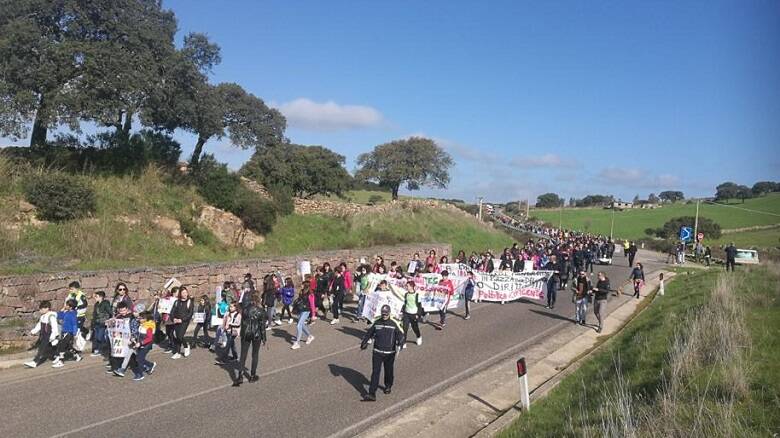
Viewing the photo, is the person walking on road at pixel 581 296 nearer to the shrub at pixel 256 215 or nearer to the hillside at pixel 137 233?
the hillside at pixel 137 233

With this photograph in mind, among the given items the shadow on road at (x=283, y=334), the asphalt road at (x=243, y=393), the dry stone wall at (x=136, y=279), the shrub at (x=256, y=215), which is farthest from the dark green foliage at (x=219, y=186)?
the asphalt road at (x=243, y=393)

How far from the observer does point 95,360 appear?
40.0 ft

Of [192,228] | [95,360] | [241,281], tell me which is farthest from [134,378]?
[192,228]

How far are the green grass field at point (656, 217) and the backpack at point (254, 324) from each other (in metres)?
75.6

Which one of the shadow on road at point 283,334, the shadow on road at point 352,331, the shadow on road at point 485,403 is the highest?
the shadow on road at point 485,403

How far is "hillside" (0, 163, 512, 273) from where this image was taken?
1723cm

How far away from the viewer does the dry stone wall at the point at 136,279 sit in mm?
13141

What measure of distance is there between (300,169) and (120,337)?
105 ft

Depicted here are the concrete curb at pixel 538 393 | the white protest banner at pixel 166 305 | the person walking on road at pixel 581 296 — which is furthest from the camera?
the person walking on road at pixel 581 296

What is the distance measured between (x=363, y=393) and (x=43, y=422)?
4957 millimetres

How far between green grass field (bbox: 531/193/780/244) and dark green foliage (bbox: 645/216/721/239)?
113 inches

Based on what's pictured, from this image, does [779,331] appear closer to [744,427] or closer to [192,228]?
[744,427]

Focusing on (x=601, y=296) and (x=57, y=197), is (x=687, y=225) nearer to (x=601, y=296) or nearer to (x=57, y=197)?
(x=601, y=296)

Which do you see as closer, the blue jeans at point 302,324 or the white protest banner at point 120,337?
the white protest banner at point 120,337
